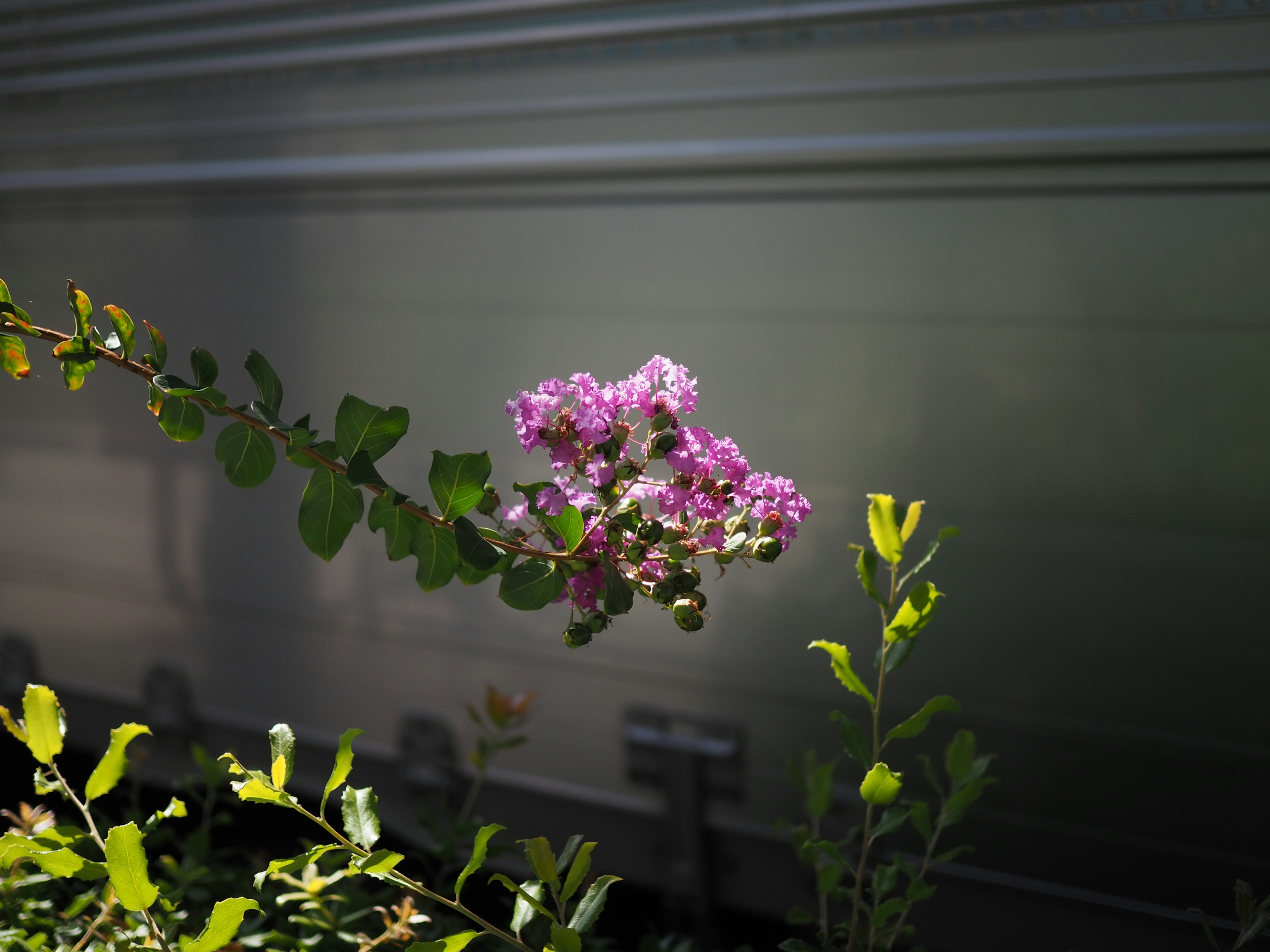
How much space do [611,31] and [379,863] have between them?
144 centimetres

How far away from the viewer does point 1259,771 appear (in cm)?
134

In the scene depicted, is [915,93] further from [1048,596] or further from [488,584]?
[488,584]

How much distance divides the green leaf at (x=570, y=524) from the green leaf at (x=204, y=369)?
23cm

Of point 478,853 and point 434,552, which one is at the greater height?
point 434,552

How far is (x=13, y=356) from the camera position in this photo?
62 centimetres

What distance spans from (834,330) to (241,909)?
3.96 ft

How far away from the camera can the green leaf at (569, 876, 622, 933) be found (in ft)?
2.08

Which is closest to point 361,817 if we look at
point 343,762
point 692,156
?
point 343,762

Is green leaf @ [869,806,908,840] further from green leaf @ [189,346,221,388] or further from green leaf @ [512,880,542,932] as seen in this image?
green leaf @ [189,346,221,388]

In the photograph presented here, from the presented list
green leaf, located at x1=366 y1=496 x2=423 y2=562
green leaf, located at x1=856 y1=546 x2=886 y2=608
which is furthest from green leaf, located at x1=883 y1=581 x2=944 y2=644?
green leaf, located at x1=366 y1=496 x2=423 y2=562

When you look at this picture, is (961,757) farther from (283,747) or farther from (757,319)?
(757,319)

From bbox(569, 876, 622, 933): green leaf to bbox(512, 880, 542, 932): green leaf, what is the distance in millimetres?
31

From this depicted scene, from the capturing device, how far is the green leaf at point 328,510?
0.61 m

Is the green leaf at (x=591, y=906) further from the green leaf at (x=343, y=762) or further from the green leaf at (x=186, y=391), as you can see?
the green leaf at (x=186, y=391)
